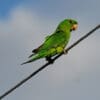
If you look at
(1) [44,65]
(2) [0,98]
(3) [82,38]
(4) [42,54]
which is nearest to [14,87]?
(2) [0,98]

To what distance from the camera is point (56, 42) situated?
6.64 m

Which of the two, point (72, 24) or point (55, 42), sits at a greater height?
point (72, 24)

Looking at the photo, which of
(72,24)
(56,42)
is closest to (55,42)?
(56,42)

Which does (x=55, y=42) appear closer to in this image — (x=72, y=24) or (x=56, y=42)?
(x=56, y=42)

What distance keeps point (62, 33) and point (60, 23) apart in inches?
11.9

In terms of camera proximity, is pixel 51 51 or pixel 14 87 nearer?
pixel 14 87

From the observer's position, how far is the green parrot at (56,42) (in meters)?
5.87

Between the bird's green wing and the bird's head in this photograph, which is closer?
the bird's green wing

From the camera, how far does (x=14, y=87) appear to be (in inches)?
145

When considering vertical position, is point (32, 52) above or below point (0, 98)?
above

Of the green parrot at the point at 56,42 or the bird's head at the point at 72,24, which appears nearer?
the green parrot at the point at 56,42

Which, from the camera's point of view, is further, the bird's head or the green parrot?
the bird's head

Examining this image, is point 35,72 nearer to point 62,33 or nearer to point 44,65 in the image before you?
point 44,65

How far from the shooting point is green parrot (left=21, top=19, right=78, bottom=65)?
5867mm
